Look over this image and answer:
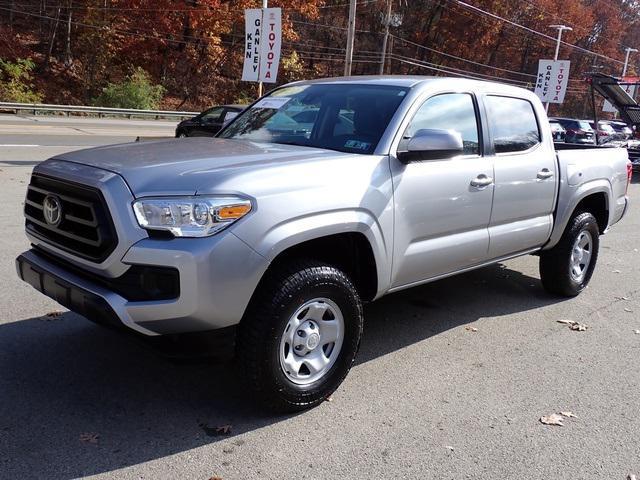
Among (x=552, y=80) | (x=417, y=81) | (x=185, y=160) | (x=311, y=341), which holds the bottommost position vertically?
(x=311, y=341)

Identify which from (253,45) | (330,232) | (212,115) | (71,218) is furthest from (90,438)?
(212,115)

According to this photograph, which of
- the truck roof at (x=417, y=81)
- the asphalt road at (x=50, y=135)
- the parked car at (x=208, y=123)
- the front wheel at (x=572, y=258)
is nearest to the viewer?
the truck roof at (x=417, y=81)

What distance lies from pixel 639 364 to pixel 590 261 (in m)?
1.82

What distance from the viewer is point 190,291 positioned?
116 inches

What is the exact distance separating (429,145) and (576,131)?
24952 millimetres

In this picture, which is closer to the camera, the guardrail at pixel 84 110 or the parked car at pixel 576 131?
the parked car at pixel 576 131

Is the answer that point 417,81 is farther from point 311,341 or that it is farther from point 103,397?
point 103,397

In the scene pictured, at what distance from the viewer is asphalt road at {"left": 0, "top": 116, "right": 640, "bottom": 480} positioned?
122 inches

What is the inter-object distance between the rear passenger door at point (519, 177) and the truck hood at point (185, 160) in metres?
1.60

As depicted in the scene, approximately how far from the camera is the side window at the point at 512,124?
4855 millimetres

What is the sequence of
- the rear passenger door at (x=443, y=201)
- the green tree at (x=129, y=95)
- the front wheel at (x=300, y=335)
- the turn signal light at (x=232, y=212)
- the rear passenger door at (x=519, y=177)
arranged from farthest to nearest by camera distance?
the green tree at (x=129, y=95)
the rear passenger door at (x=519, y=177)
the rear passenger door at (x=443, y=201)
the front wheel at (x=300, y=335)
the turn signal light at (x=232, y=212)

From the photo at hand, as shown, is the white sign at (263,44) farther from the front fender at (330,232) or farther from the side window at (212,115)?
the front fender at (330,232)

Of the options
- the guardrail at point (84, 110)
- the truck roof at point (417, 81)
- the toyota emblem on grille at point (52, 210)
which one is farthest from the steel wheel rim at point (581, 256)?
the guardrail at point (84, 110)

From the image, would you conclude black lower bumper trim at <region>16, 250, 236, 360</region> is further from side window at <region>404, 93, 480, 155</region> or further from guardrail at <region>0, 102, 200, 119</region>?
guardrail at <region>0, 102, 200, 119</region>
